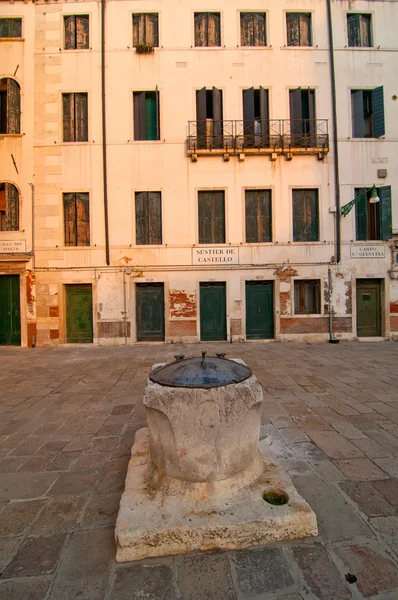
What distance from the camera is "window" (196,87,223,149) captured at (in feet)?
38.9

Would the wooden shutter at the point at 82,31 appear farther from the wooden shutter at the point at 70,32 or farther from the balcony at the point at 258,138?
the balcony at the point at 258,138

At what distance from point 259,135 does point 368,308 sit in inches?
309

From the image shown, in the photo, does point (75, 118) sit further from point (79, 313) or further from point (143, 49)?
point (79, 313)

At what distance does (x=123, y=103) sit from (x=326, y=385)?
12.1m

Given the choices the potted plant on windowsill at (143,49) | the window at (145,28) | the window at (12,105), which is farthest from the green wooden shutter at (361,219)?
the window at (12,105)

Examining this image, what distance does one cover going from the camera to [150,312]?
12.0m

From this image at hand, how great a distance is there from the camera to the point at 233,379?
249 cm

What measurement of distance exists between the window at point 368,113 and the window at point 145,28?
809 centimetres

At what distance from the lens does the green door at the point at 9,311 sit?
39.0 feet

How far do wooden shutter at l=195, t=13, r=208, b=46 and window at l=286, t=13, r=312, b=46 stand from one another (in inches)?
128

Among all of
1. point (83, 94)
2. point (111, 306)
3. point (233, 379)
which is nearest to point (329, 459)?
point (233, 379)

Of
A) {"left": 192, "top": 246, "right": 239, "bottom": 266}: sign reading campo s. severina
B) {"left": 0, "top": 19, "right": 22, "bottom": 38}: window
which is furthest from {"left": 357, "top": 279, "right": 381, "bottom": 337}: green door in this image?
{"left": 0, "top": 19, "right": 22, "bottom": 38}: window

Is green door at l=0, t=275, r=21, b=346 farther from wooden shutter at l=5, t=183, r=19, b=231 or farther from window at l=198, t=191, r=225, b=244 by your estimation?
window at l=198, t=191, r=225, b=244

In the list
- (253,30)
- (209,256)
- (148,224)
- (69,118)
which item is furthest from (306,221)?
(69,118)
